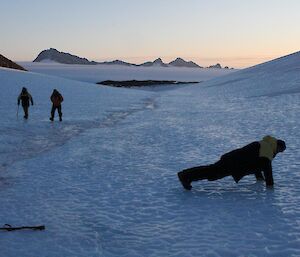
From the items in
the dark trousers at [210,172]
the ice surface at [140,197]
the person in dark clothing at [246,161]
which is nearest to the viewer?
the ice surface at [140,197]

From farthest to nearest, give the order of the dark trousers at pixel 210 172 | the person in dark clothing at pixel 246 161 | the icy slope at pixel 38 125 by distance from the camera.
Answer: the icy slope at pixel 38 125
the dark trousers at pixel 210 172
the person in dark clothing at pixel 246 161

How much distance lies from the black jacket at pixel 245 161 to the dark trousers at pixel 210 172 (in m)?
0.06

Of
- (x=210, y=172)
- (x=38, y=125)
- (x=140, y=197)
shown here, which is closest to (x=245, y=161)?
(x=210, y=172)

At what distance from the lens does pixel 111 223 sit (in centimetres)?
640

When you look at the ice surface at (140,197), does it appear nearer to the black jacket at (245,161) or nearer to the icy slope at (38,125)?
the icy slope at (38,125)

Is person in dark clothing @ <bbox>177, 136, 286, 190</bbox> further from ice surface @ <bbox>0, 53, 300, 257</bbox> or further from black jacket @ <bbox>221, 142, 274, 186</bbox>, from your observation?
ice surface @ <bbox>0, 53, 300, 257</bbox>

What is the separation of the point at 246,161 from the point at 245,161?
0.06ft

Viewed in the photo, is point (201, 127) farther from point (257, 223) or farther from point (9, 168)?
point (257, 223)

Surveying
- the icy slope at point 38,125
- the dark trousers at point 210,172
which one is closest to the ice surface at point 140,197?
the icy slope at point 38,125

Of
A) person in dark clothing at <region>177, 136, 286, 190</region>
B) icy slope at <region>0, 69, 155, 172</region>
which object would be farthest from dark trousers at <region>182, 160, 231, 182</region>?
icy slope at <region>0, 69, 155, 172</region>

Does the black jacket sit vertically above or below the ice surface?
above

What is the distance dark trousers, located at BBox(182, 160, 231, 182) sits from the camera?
749 cm

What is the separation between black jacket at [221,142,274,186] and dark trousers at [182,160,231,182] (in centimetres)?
6

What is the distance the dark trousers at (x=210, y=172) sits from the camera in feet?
24.6
